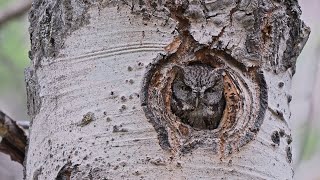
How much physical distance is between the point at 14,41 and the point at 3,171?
127cm

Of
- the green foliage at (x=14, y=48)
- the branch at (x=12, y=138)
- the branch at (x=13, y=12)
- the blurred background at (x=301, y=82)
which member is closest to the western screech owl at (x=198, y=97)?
the branch at (x=12, y=138)

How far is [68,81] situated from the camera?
3.56 feet

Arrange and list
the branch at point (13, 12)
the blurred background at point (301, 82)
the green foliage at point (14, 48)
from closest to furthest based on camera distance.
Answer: the branch at point (13, 12)
the blurred background at point (301, 82)
the green foliage at point (14, 48)

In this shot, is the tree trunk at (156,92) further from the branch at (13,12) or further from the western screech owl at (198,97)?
the branch at (13,12)

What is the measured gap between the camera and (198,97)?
1.06 meters

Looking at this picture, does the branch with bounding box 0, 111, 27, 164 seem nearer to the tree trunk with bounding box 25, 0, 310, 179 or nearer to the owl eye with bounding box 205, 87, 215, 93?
the tree trunk with bounding box 25, 0, 310, 179

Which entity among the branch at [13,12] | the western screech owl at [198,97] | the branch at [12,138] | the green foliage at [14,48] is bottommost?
the western screech owl at [198,97]

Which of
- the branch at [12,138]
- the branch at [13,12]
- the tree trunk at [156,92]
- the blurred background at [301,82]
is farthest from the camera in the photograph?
the blurred background at [301,82]

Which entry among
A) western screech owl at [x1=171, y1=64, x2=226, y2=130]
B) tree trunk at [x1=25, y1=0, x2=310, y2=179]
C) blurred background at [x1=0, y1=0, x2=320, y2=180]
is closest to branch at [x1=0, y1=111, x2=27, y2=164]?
tree trunk at [x1=25, y1=0, x2=310, y2=179]

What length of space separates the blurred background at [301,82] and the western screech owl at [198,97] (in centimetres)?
214

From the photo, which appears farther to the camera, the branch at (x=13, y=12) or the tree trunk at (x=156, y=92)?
the branch at (x=13, y=12)

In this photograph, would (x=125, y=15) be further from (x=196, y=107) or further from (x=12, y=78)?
(x=12, y=78)

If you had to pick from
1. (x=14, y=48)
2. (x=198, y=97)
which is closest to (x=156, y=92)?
(x=198, y=97)

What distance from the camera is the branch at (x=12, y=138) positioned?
4.92ft
